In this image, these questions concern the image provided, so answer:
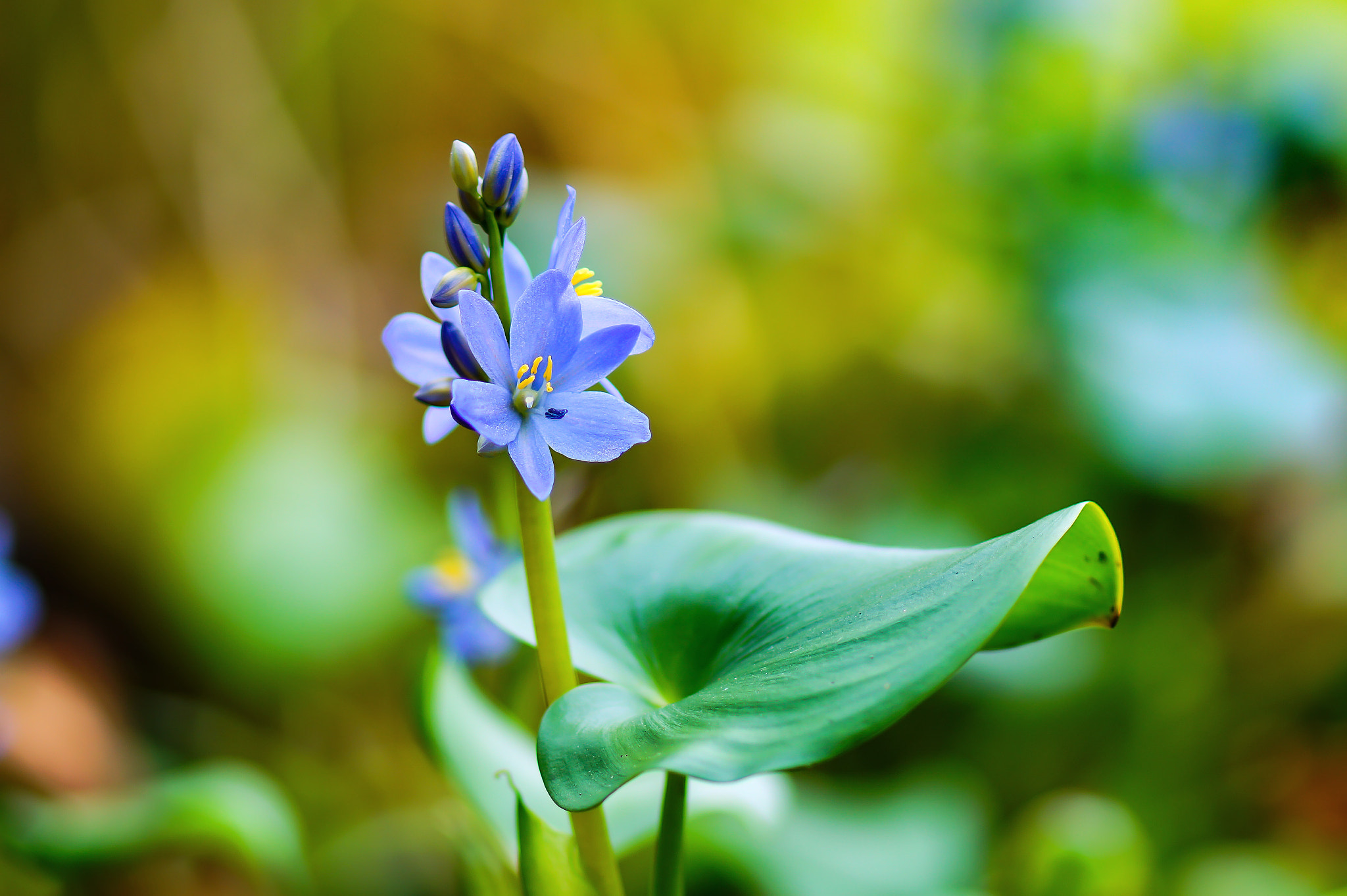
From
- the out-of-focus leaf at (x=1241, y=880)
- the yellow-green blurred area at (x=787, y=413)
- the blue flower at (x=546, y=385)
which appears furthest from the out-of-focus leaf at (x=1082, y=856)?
the blue flower at (x=546, y=385)

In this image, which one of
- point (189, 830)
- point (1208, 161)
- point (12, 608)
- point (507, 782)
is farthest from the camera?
point (1208, 161)

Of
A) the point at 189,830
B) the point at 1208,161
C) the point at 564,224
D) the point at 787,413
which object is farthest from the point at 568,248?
the point at 1208,161

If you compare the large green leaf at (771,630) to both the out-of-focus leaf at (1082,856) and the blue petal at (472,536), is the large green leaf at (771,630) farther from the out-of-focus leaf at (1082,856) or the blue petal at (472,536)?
the out-of-focus leaf at (1082,856)

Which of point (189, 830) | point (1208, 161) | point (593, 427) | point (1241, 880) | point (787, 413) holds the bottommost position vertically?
point (1241, 880)

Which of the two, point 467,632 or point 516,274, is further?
point 467,632

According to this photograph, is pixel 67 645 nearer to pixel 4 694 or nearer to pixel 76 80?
pixel 4 694

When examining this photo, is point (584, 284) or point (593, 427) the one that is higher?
point (584, 284)

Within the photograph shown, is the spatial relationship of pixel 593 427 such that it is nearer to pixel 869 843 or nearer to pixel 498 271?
pixel 498 271
